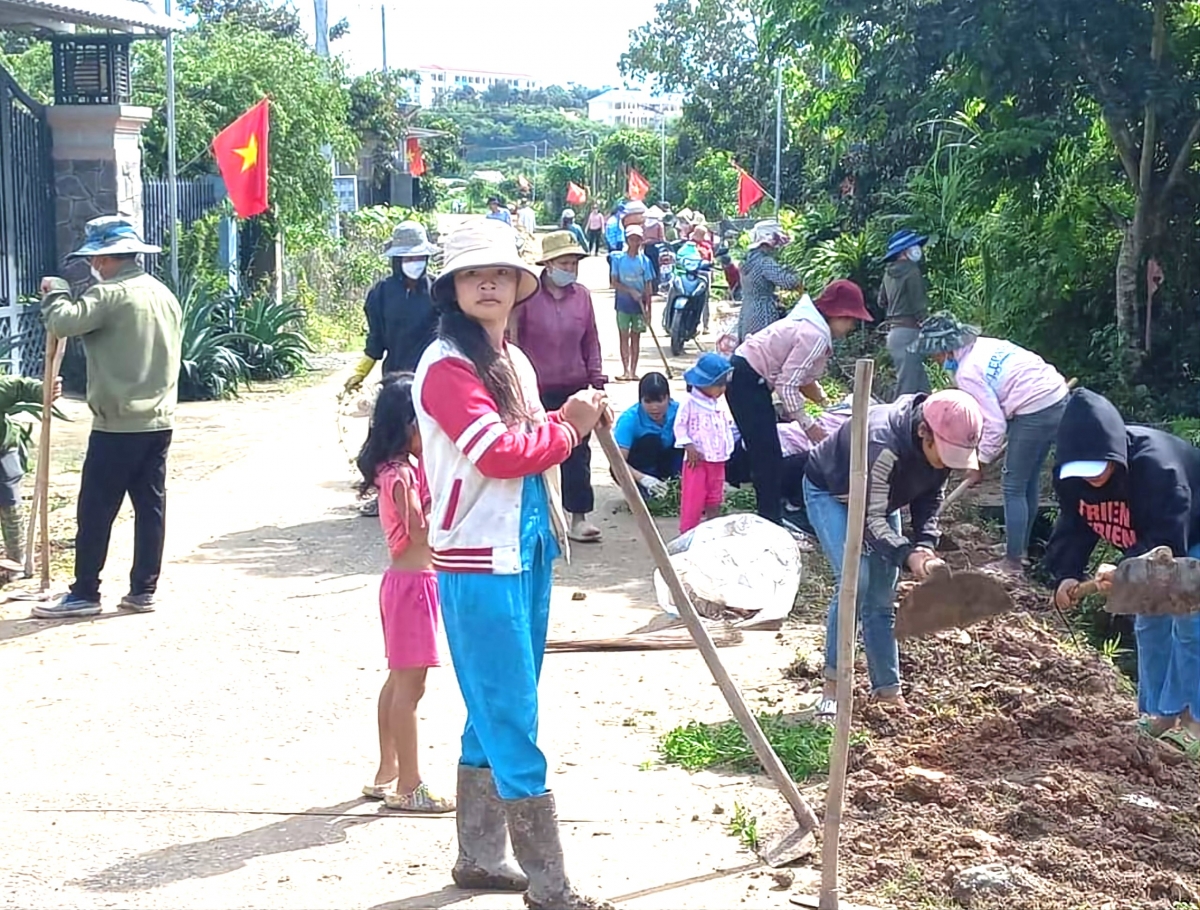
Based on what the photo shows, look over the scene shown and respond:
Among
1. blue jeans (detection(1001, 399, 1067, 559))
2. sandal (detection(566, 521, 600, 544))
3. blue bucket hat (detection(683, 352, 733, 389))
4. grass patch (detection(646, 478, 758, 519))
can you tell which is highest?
blue bucket hat (detection(683, 352, 733, 389))

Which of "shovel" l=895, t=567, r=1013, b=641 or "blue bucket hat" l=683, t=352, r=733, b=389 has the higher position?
"blue bucket hat" l=683, t=352, r=733, b=389

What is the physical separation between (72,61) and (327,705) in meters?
9.72

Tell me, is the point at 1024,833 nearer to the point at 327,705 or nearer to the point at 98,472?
the point at 327,705

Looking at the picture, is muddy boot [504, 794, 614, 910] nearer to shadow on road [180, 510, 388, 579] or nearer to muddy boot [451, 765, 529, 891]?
muddy boot [451, 765, 529, 891]

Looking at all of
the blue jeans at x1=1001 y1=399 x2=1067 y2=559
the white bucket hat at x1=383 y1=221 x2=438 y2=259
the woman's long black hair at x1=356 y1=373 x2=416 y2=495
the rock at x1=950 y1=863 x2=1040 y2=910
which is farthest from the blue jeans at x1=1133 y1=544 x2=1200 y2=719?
the white bucket hat at x1=383 y1=221 x2=438 y2=259

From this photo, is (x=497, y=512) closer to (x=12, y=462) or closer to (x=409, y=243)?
(x=12, y=462)

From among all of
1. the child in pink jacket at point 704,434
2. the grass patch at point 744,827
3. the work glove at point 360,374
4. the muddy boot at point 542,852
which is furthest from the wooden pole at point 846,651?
the work glove at point 360,374

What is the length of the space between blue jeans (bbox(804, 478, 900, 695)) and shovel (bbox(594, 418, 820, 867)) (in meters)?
1.11

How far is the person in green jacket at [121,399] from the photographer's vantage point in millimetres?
7852

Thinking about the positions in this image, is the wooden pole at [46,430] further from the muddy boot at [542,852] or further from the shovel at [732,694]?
the muddy boot at [542,852]

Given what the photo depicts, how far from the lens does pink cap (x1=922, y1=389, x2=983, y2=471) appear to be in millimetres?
5551

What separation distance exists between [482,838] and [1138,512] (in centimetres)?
260

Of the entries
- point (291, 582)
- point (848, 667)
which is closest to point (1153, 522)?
point (848, 667)

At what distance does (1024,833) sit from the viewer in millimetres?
5191
